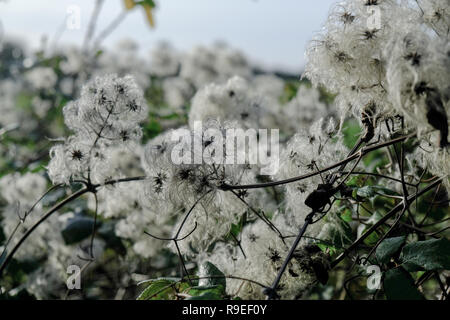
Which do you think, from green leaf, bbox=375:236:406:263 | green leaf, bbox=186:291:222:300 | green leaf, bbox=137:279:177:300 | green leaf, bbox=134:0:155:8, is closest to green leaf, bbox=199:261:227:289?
green leaf, bbox=137:279:177:300

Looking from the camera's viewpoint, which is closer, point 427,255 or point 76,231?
point 427,255

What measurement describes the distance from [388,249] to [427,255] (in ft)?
0.33

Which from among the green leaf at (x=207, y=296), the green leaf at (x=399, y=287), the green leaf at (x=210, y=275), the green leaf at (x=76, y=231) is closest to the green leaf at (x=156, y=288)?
the green leaf at (x=210, y=275)

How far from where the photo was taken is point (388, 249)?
1.24 m

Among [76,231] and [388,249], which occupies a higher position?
[388,249]

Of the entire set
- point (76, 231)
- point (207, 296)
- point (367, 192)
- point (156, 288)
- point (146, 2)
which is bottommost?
point (76, 231)

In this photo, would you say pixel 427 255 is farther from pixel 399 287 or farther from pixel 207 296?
pixel 207 296

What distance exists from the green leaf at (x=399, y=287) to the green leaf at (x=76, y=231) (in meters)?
1.64

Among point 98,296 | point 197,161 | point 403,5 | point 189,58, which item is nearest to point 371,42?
point 403,5

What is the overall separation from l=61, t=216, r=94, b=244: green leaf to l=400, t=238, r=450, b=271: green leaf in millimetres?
1639

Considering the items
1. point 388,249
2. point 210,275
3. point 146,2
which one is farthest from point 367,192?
point 146,2

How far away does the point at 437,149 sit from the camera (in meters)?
1.10

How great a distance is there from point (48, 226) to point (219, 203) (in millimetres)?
1359

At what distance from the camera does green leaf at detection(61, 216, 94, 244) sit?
2301 mm
